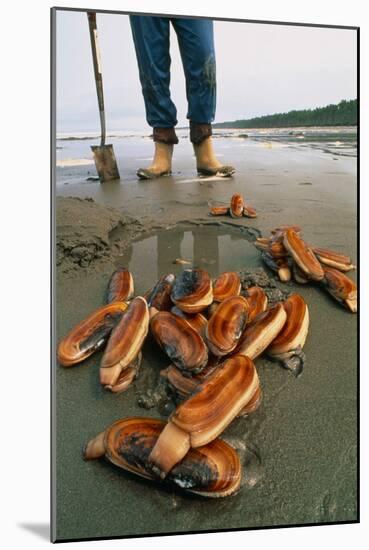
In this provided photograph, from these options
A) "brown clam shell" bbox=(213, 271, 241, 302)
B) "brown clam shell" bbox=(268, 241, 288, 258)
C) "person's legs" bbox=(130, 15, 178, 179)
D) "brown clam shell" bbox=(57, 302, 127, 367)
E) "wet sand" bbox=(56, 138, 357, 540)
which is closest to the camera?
"wet sand" bbox=(56, 138, 357, 540)

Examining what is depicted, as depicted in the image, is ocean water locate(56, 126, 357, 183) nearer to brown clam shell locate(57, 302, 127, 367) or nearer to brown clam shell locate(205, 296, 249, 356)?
brown clam shell locate(57, 302, 127, 367)

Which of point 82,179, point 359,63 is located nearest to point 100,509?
point 82,179

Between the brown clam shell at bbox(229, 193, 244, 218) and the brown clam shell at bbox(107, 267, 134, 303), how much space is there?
539mm

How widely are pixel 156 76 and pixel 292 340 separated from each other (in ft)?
3.29

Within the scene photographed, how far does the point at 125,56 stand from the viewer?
1.52 m

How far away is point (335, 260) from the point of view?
5.18 ft

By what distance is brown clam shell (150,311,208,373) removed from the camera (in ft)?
3.72

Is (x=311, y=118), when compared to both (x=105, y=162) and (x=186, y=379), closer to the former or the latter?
(x=105, y=162)

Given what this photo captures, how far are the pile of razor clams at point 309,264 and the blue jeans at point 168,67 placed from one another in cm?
50

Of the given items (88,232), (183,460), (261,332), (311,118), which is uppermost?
(311,118)

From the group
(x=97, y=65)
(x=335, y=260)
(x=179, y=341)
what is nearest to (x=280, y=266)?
(x=335, y=260)

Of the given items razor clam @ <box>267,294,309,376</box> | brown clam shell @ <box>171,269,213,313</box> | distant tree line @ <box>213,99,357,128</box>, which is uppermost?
distant tree line @ <box>213,99,357,128</box>

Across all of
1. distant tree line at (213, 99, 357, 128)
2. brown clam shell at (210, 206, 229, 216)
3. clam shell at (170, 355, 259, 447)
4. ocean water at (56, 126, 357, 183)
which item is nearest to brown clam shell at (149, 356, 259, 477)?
clam shell at (170, 355, 259, 447)

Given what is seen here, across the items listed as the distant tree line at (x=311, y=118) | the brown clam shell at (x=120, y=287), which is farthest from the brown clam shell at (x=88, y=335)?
the distant tree line at (x=311, y=118)
